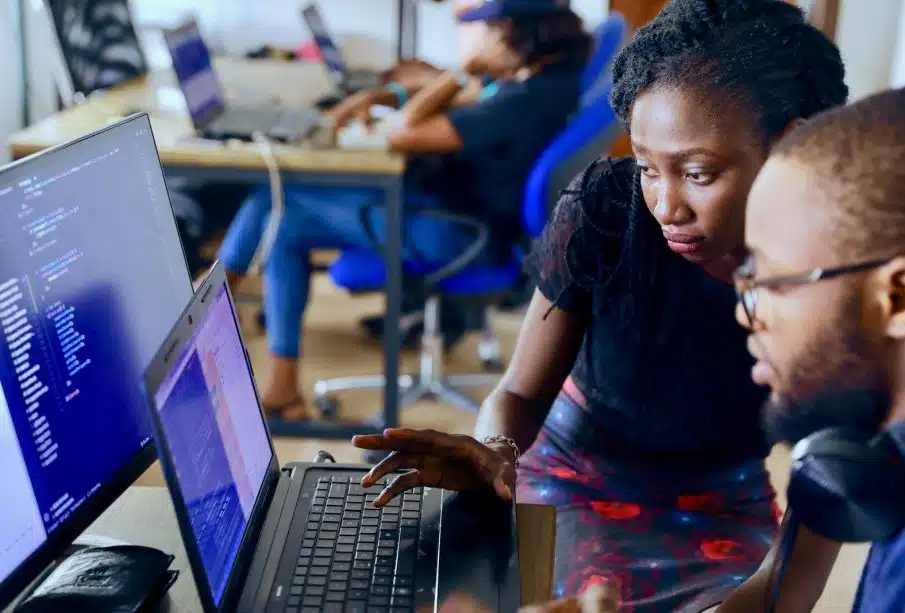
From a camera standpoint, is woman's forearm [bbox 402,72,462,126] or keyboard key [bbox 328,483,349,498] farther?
woman's forearm [bbox 402,72,462,126]

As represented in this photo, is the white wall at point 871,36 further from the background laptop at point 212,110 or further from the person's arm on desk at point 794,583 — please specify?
the person's arm on desk at point 794,583

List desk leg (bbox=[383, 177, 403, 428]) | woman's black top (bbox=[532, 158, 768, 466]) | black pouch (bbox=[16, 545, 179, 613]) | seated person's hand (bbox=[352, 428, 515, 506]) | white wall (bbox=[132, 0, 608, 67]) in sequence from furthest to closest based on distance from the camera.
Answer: white wall (bbox=[132, 0, 608, 67]) → desk leg (bbox=[383, 177, 403, 428]) → woman's black top (bbox=[532, 158, 768, 466]) → seated person's hand (bbox=[352, 428, 515, 506]) → black pouch (bbox=[16, 545, 179, 613])

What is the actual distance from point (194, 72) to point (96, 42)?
A: 586 mm

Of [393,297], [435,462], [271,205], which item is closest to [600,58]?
[393,297]

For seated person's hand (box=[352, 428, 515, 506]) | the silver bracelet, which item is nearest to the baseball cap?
the silver bracelet

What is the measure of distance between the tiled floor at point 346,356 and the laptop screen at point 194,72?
713 mm

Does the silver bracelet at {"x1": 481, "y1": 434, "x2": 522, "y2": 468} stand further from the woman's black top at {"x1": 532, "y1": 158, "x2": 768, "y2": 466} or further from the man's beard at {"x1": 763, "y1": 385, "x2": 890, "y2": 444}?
the man's beard at {"x1": 763, "y1": 385, "x2": 890, "y2": 444}

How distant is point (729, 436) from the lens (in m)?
1.30

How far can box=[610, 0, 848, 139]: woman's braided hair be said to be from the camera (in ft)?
3.50

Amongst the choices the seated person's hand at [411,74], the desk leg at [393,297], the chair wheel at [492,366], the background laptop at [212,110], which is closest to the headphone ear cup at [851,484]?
the desk leg at [393,297]

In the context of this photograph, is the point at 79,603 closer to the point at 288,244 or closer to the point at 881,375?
the point at 881,375

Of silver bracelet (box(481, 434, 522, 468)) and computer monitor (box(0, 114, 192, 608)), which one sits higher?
computer monitor (box(0, 114, 192, 608))

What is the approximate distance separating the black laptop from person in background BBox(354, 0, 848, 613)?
0.19 ft

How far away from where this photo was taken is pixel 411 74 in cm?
318
